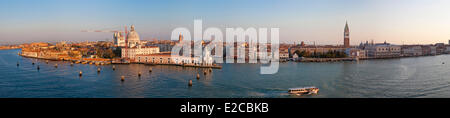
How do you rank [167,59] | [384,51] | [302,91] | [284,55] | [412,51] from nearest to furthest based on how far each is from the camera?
1. [302,91]
2. [167,59]
3. [284,55]
4. [384,51]
5. [412,51]

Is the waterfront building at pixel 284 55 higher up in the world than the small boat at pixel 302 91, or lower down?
higher up

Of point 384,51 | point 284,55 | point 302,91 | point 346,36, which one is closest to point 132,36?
point 284,55

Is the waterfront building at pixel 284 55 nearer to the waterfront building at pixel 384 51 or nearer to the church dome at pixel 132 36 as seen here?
the waterfront building at pixel 384 51

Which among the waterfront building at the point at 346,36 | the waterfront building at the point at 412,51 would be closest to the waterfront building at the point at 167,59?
the waterfront building at the point at 346,36

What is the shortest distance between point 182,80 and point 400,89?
3.87 metres

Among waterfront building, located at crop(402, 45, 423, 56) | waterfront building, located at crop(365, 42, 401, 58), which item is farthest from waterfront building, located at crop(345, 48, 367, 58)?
waterfront building, located at crop(402, 45, 423, 56)

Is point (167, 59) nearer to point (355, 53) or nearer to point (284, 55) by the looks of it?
point (284, 55)

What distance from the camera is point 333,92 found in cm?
484

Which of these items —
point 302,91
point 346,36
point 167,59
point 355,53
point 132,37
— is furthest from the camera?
point 346,36

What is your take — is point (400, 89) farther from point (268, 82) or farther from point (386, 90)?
point (268, 82)

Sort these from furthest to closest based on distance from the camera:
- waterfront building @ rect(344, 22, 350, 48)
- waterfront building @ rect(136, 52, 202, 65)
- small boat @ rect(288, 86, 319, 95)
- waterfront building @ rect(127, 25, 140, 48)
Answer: waterfront building @ rect(344, 22, 350, 48) → waterfront building @ rect(127, 25, 140, 48) → waterfront building @ rect(136, 52, 202, 65) → small boat @ rect(288, 86, 319, 95)

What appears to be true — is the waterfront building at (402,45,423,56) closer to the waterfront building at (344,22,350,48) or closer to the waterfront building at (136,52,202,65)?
the waterfront building at (344,22,350,48)
